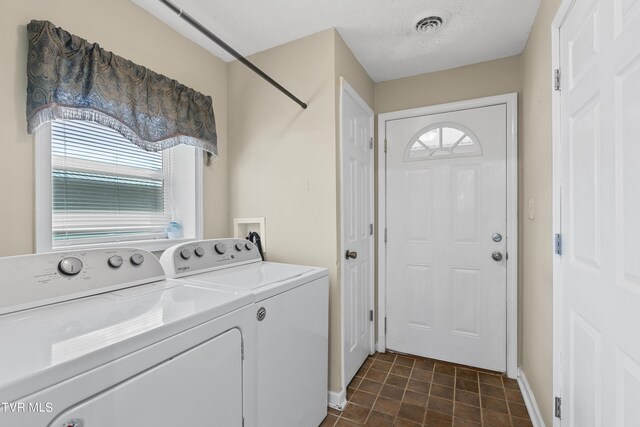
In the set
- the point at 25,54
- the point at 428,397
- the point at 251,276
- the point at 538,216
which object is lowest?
the point at 428,397

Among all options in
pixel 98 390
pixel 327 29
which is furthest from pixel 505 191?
pixel 98 390

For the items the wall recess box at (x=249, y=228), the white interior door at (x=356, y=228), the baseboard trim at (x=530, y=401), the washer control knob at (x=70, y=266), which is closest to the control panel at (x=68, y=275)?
the washer control knob at (x=70, y=266)

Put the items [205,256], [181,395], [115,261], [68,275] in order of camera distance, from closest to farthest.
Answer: [181,395], [68,275], [115,261], [205,256]

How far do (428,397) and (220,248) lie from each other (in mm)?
1680

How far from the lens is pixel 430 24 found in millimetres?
1845

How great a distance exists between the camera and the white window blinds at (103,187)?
1.47 m

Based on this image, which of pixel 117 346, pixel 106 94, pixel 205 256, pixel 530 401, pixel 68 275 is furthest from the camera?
pixel 530 401

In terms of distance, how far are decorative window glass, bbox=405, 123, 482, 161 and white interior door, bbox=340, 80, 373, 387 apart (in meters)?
0.39

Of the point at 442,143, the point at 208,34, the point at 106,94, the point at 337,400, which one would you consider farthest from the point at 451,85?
the point at 337,400

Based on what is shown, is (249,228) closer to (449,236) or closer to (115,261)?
(115,261)

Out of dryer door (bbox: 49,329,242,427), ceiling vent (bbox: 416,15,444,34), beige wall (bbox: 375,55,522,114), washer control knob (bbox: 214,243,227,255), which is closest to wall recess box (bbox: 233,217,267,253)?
washer control knob (bbox: 214,243,227,255)

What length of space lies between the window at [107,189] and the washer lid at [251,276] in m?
0.54

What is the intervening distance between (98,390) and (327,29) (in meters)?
2.10

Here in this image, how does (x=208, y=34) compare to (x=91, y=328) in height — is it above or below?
above
